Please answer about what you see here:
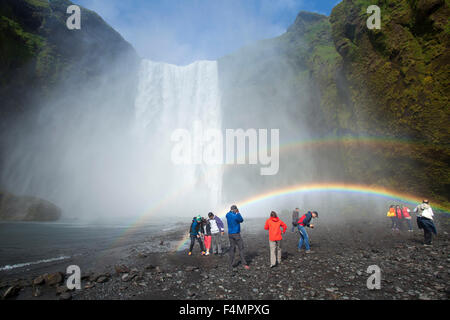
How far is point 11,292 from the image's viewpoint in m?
6.96

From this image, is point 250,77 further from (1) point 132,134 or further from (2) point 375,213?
(2) point 375,213

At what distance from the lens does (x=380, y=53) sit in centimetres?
2428

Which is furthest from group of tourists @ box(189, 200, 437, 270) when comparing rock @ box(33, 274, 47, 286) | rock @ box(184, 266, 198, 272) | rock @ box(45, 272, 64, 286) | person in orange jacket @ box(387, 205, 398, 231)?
rock @ box(33, 274, 47, 286)

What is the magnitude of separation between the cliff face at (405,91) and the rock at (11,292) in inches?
1046

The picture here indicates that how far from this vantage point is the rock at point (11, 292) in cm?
679

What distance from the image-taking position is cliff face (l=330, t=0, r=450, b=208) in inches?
690

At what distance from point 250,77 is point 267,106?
12000 mm

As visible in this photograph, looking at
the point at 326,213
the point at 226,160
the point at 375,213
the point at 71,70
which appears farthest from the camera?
the point at 226,160

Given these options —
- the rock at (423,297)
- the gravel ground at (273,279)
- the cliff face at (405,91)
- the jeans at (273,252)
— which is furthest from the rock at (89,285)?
the cliff face at (405,91)

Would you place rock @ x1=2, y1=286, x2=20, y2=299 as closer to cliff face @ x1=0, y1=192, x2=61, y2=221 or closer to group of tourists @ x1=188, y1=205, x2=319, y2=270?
group of tourists @ x1=188, y1=205, x2=319, y2=270

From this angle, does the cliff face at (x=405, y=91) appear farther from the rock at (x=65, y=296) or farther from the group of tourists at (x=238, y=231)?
the rock at (x=65, y=296)

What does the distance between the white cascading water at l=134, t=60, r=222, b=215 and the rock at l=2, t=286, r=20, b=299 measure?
2161 inches

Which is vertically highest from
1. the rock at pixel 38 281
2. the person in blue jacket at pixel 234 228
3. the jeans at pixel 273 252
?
the person in blue jacket at pixel 234 228
